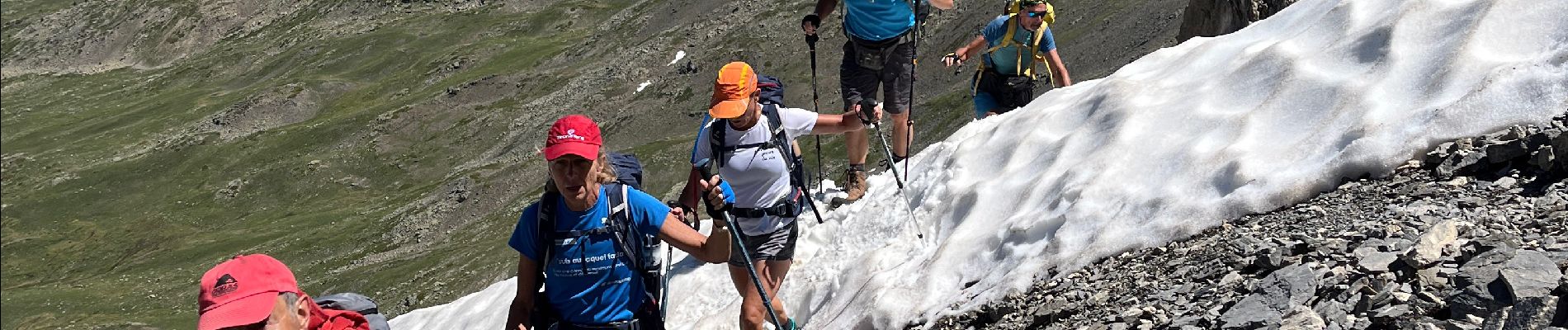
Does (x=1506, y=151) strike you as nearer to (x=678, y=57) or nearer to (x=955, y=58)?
(x=955, y=58)

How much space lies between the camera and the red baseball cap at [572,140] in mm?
5676

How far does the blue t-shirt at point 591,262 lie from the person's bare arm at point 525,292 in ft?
0.16

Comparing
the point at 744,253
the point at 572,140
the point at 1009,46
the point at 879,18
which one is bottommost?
the point at 1009,46

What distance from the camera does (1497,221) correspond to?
604 cm

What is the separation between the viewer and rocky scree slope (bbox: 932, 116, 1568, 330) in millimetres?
5238

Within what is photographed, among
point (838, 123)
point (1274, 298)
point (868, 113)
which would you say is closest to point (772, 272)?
point (838, 123)

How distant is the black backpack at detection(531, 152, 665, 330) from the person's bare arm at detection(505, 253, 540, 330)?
0.11 ft

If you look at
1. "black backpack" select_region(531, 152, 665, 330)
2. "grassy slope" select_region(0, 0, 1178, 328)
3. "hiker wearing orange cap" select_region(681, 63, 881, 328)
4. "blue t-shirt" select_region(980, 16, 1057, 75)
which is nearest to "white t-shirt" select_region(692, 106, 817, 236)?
"hiker wearing orange cap" select_region(681, 63, 881, 328)

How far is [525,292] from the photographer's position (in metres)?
6.12

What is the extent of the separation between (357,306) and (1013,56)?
838 cm

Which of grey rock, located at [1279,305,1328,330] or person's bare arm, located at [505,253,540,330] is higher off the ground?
grey rock, located at [1279,305,1328,330]

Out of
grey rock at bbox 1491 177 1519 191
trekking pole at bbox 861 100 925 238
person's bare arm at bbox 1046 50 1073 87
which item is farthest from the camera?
person's bare arm at bbox 1046 50 1073 87

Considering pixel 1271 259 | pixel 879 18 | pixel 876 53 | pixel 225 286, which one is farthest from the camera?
pixel 876 53

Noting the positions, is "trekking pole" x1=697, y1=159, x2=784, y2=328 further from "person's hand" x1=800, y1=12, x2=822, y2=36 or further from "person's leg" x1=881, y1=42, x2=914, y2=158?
"person's hand" x1=800, y1=12, x2=822, y2=36
